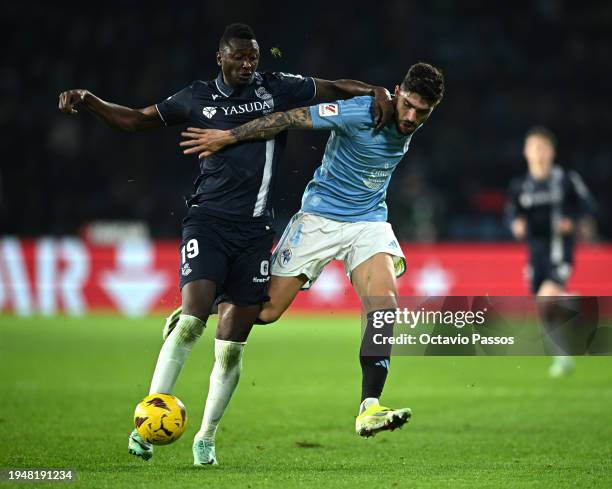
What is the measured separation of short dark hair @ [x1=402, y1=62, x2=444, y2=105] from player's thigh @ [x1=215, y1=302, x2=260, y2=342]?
1559 millimetres

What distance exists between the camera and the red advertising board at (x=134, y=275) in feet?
55.5

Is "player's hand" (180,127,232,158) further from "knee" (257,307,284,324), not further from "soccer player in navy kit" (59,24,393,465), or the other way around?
"knee" (257,307,284,324)

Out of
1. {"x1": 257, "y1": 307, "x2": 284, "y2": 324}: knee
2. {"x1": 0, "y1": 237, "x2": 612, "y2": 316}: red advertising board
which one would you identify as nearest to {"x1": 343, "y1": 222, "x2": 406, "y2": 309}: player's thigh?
{"x1": 257, "y1": 307, "x2": 284, "y2": 324}: knee

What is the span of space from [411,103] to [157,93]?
14664 mm

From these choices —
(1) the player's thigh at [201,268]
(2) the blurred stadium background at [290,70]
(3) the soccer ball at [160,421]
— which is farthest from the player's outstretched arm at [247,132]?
(2) the blurred stadium background at [290,70]

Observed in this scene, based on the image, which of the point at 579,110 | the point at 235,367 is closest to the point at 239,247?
the point at 235,367

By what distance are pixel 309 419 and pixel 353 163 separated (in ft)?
8.15

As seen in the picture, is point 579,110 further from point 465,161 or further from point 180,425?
point 180,425

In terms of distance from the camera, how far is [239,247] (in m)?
6.30

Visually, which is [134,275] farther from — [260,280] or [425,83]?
[425,83]

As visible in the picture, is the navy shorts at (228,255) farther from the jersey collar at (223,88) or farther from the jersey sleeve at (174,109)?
the jersey collar at (223,88)

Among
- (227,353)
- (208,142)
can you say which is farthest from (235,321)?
(208,142)

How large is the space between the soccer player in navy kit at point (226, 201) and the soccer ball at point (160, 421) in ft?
1.51

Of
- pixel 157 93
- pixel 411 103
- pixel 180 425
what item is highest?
pixel 157 93
